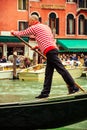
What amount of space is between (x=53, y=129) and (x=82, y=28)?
56.2 feet

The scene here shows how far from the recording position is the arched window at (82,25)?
21703mm

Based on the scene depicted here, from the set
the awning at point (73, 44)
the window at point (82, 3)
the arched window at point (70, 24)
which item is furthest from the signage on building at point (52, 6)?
the awning at point (73, 44)

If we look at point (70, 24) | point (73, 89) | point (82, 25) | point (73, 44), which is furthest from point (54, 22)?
point (73, 89)

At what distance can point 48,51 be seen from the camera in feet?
15.2

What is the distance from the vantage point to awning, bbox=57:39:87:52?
2027 cm

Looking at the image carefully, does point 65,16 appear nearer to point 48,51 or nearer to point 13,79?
point 13,79

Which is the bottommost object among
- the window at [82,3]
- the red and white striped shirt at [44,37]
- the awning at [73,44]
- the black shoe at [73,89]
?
the awning at [73,44]

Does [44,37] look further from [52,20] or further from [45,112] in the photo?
[52,20]

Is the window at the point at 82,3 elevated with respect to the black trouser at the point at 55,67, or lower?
elevated

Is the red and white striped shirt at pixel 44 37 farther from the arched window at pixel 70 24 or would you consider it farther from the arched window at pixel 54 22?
the arched window at pixel 70 24

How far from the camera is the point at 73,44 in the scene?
20688mm

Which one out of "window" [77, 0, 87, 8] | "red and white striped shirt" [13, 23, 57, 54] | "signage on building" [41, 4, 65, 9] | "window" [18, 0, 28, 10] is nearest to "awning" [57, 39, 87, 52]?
"signage on building" [41, 4, 65, 9]

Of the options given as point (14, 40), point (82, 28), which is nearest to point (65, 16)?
point (82, 28)

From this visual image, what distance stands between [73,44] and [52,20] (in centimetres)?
150
